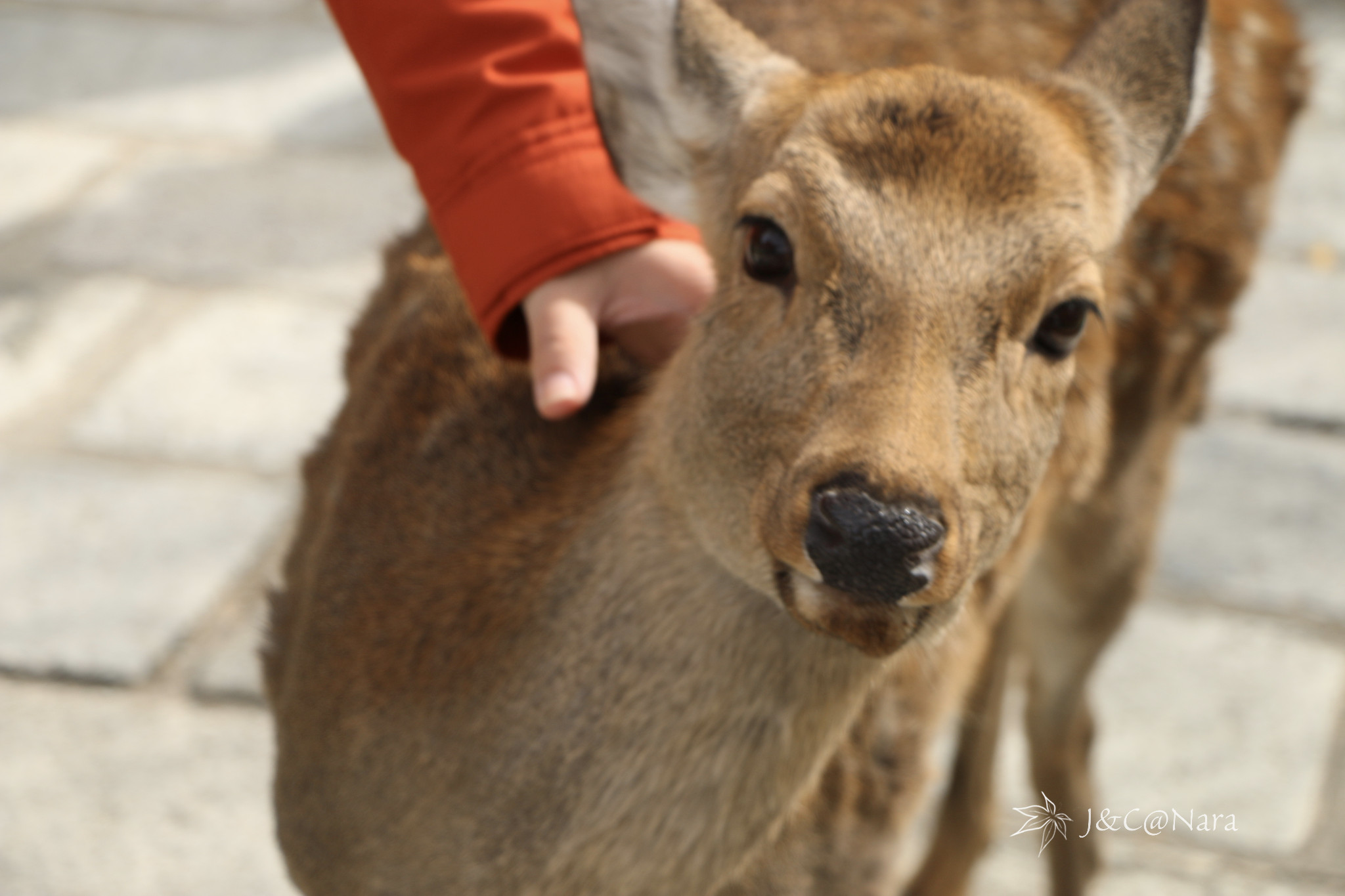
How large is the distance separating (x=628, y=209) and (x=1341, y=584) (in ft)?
8.64

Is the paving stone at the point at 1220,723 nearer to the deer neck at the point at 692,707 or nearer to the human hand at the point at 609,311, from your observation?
the deer neck at the point at 692,707

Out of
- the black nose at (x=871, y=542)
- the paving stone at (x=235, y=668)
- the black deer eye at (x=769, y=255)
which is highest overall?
the black deer eye at (x=769, y=255)

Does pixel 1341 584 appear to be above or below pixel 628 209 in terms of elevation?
below

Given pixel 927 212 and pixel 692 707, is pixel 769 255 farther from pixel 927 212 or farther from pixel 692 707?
pixel 692 707

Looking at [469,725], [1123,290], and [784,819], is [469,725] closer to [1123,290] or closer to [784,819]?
[784,819]

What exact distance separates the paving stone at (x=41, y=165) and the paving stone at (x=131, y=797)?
2.21 meters

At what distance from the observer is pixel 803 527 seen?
1573 millimetres

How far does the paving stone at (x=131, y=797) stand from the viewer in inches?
119

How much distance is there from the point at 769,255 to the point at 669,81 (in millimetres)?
401

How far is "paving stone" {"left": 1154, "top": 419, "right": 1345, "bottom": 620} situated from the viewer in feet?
13.0

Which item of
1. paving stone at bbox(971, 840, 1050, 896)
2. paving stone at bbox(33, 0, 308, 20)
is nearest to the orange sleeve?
paving stone at bbox(971, 840, 1050, 896)

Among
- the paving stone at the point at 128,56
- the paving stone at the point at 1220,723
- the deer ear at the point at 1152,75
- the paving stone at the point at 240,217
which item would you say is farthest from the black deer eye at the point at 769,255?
the paving stone at the point at 128,56

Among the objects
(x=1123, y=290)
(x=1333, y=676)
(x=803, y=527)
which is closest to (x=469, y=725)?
(x=803, y=527)

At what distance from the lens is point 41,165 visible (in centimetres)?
526
